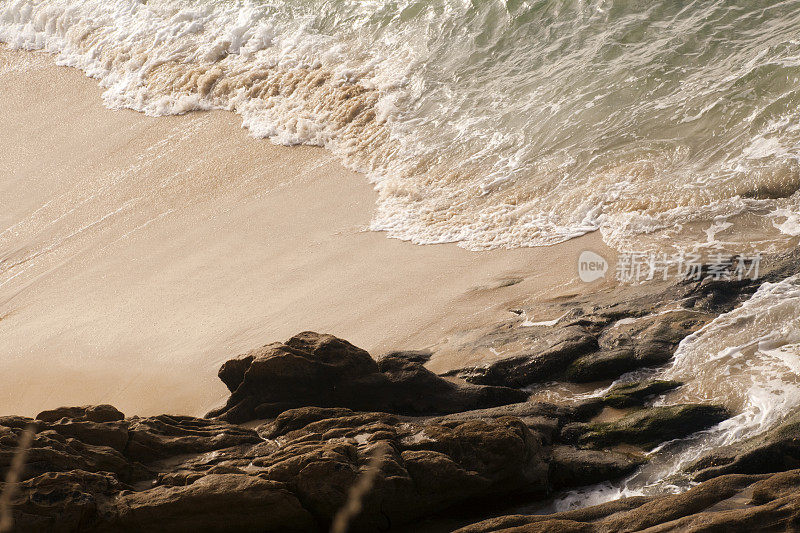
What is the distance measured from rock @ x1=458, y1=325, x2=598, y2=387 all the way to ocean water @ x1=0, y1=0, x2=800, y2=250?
90.4 inches

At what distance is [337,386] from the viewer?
7199 millimetres

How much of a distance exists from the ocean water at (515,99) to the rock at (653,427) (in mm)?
2870

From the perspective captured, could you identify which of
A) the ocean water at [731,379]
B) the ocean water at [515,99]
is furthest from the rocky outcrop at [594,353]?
the ocean water at [515,99]

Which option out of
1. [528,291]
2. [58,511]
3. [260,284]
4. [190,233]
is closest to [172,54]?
[190,233]

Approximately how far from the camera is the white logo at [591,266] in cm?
920

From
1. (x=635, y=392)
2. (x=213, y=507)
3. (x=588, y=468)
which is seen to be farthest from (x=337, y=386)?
(x=635, y=392)

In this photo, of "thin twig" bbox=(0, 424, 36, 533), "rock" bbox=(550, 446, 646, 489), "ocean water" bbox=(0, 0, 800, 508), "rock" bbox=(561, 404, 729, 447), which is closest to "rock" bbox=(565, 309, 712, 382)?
"ocean water" bbox=(0, 0, 800, 508)

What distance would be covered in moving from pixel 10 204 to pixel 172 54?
193 inches

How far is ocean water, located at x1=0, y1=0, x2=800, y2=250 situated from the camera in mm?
10273

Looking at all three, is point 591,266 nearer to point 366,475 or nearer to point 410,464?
point 410,464

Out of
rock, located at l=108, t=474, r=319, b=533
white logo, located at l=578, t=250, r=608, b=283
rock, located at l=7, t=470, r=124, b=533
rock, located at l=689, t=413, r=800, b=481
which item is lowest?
rock, located at l=689, t=413, r=800, b=481

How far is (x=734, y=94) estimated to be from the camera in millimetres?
11266

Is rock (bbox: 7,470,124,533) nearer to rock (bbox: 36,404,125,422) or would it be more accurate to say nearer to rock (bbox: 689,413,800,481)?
rock (bbox: 36,404,125,422)

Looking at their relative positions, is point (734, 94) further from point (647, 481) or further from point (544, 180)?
point (647, 481)
